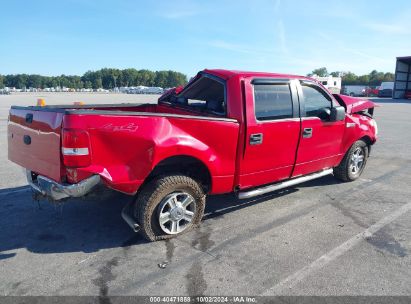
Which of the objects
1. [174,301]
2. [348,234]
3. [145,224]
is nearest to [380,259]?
[348,234]

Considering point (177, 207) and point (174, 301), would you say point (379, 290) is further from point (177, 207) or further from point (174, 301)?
point (177, 207)

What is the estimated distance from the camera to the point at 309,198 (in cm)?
498

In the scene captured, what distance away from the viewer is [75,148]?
290 centimetres

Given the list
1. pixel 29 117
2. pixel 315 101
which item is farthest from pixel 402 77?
Result: pixel 29 117

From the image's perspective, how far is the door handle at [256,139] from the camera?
3.91 m

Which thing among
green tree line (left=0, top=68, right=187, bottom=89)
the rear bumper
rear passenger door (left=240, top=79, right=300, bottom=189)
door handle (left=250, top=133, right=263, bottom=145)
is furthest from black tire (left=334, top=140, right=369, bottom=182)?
Answer: green tree line (left=0, top=68, right=187, bottom=89)

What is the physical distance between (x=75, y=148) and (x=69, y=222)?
1.57m

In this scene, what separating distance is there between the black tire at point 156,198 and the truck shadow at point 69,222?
0.22m

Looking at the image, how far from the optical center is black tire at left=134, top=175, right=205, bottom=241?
11.1ft

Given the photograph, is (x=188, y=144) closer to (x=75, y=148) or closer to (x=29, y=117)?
(x=75, y=148)

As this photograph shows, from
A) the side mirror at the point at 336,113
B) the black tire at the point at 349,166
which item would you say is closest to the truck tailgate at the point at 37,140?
the side mirror at the point at 336,113

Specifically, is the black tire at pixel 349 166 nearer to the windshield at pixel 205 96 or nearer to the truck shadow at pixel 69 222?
the truck shadow at pixel 69 222

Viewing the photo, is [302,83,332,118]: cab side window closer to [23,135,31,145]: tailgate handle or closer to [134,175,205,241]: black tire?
[134,175,205,241]: black tire

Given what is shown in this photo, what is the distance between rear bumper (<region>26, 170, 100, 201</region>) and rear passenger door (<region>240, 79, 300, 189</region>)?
70.0 inches
